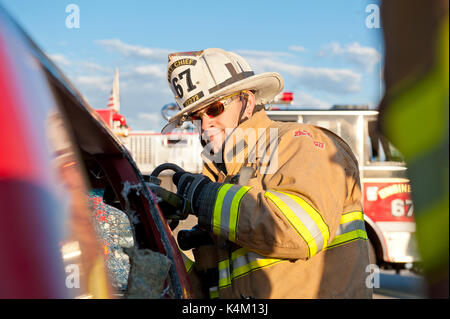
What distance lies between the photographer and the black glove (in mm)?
1597

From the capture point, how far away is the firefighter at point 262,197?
1.51 m

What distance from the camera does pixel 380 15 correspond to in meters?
0.62

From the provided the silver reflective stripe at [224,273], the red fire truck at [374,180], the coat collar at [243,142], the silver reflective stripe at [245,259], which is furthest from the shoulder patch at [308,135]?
the red fire truck at [374,180]

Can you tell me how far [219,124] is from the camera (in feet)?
6.70

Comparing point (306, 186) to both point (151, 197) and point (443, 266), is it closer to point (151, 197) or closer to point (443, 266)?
point (151, 197)

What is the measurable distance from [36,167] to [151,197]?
0.66 m

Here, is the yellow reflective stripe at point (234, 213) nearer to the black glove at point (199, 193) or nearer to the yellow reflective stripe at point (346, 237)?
the black glove at point (199, 193)

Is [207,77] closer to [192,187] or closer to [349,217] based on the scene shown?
[192,187]

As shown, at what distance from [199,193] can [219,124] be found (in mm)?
470

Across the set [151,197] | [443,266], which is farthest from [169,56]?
[443,266]

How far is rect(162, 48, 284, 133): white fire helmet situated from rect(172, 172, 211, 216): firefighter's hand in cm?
38

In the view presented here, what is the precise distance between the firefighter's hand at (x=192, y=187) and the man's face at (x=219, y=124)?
26 centimetres

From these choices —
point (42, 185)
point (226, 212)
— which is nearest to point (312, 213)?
point (226, 212)

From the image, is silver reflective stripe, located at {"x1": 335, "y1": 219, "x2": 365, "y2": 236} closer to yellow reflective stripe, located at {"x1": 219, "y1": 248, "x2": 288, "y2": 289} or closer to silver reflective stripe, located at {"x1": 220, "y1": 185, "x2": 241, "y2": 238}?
yellow reflective stripe, located at {"x1": 219, "y1": 248, "x2": 288, "y2": 289}
